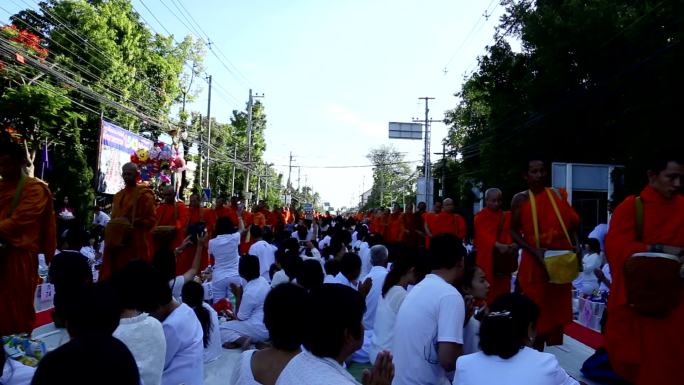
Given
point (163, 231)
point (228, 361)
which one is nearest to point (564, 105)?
point (163, 231)

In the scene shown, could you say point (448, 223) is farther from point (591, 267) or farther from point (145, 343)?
point (145, 343)

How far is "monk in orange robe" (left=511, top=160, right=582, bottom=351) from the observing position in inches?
230

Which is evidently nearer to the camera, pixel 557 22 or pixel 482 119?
pixel 557 22

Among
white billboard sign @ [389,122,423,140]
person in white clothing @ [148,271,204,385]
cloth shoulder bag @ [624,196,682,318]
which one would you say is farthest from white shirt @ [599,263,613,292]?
white billboard sign @ [389,122,423,140]

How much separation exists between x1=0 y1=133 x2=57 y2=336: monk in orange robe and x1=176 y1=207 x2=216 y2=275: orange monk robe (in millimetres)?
3824

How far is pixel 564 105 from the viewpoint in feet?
72.0

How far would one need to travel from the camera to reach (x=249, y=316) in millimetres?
7594

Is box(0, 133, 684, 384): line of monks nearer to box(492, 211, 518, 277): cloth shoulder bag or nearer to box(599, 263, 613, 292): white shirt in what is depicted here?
box(492, 211, 518, 277): cloth shoulder bag

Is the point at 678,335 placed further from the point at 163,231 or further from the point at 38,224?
the point at 163,231

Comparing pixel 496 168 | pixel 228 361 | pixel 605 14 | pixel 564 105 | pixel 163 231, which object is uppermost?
pixel 605 14

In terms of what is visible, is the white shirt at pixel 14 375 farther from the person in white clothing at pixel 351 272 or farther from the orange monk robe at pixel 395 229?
the orange monk robe at pixel 395 229

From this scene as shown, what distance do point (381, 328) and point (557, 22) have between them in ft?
58.0

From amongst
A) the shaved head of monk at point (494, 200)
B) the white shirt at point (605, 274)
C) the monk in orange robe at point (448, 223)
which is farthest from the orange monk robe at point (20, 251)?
the monk in orange robe at point (448, 223)

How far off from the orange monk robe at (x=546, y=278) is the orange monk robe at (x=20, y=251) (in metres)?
4.15
